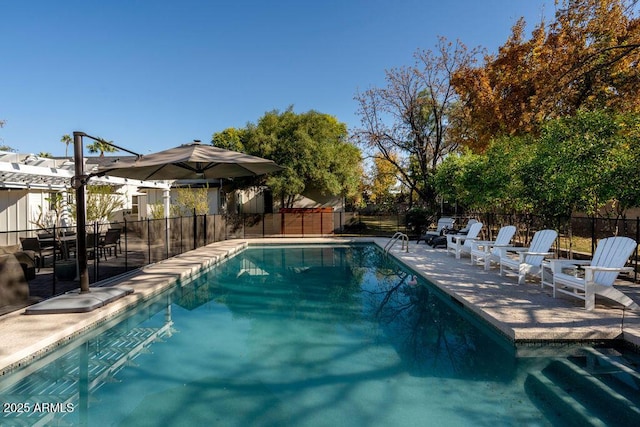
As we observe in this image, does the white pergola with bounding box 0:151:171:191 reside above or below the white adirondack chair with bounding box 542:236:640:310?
above

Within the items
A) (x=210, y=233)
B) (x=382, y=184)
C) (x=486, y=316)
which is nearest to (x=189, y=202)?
(x=210, y=233)

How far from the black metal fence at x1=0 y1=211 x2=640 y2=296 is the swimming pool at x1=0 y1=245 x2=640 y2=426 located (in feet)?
7.48

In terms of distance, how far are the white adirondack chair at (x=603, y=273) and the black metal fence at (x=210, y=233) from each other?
1.26 metres

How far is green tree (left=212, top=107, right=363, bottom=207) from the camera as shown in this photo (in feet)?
55.8

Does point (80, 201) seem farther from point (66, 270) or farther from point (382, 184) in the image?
point (382, 184)

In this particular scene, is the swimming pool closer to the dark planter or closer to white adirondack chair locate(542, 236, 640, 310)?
white adirondack chair locate(542, 236, 640, 310)

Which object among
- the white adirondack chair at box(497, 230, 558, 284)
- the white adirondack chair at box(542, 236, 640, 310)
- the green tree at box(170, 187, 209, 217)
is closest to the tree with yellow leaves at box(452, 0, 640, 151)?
the white adirondack chair at box(497, 230, 558, 284)

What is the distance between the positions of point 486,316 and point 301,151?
13384mm

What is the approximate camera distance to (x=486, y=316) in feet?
16.2

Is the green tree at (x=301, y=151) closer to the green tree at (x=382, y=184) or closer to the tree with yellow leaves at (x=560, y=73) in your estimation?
the tree with yellow leaves at (x=560, y=73)

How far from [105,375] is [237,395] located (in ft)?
5.27

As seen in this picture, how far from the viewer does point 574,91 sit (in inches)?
450

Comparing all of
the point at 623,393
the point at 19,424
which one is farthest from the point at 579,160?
the point at 19,424

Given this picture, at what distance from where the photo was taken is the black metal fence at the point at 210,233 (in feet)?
24.5
